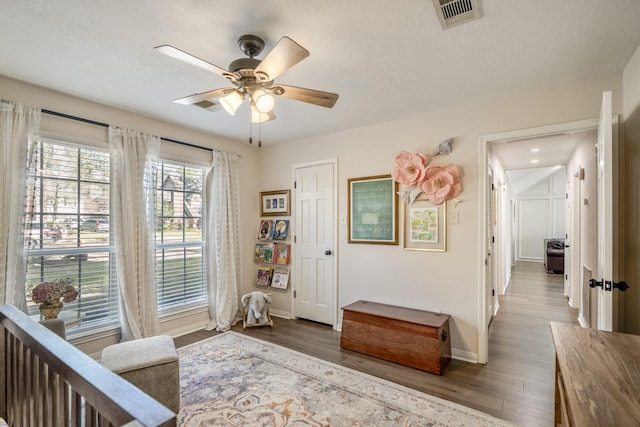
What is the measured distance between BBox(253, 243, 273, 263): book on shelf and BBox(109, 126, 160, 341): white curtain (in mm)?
1517

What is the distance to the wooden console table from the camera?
33.4 inches

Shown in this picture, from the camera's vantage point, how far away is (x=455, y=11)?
159 cm

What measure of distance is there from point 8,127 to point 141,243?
4.45ft

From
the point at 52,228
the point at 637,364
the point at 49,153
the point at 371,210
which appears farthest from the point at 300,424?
the point at 49,153

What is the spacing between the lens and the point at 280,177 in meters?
4.32

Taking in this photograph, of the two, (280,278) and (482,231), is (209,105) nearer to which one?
(280,278)

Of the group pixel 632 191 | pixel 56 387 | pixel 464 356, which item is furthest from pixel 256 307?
pixel 632 191

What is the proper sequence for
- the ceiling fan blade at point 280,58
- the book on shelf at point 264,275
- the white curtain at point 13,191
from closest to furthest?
the ceiling fan blade at point 280,58 → the white curtain at point 13,191 → the book on shelf at point 264,275

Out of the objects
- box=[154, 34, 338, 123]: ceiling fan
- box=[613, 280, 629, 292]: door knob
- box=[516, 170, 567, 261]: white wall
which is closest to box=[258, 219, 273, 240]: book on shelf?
box=[154, 34, 338, 123]: ceiling fan

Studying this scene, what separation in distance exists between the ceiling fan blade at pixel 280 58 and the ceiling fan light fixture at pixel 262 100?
0.09 meters

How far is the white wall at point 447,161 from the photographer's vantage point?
252 centimetres

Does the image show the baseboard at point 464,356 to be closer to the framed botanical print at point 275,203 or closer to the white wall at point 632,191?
the white wall at point 632,191

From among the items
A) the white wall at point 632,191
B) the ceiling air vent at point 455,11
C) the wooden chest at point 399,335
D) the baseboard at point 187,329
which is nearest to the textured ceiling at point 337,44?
the ceiling air vent at point 455,11

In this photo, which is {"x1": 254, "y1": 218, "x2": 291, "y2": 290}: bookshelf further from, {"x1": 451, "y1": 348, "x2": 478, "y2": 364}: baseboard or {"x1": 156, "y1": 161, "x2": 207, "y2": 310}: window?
{"x1": 451, "y1": 348, "x2": 478, "y2": 364}: baseboard
